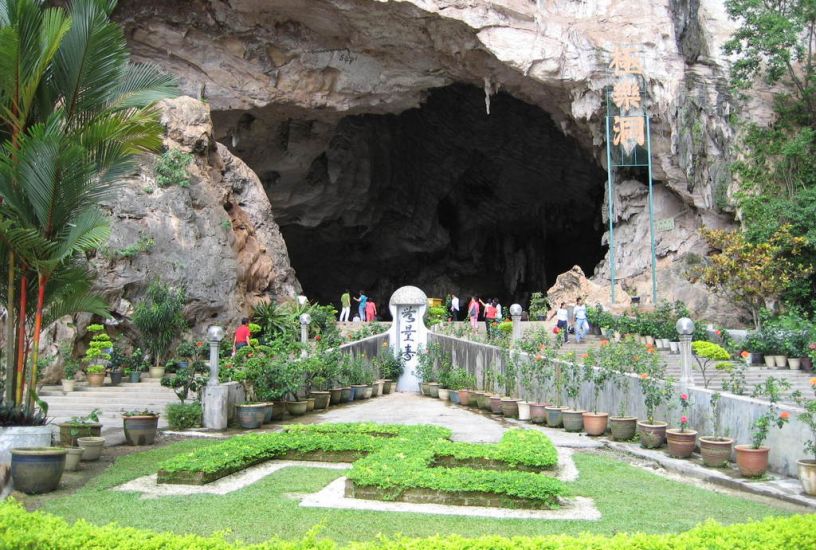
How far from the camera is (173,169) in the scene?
17.7 m

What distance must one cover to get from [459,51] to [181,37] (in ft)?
27.5

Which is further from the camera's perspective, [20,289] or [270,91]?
[270,91]

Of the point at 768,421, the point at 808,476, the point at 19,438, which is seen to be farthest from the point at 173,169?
the point at 808,476

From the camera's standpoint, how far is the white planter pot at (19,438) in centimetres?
630

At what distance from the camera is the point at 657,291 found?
68.2 ft

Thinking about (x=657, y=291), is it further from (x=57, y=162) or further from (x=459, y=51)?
(x=57, y=162)

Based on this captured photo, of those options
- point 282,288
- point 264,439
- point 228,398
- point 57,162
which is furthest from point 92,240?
point 282,288

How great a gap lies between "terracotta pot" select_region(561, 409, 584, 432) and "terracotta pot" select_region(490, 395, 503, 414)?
1.96m

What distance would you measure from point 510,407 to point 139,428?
569 cm

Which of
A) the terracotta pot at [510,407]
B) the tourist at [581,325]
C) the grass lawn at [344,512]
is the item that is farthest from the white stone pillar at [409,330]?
the grass lawn at [344,512]

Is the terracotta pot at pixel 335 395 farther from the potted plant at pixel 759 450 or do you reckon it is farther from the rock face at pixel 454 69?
the rock face at pixel 454 69

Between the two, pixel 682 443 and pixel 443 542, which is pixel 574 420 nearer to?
pixel 682 443

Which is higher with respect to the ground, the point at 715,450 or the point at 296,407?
the point at 715,450

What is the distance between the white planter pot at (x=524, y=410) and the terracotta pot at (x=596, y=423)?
175 cm
